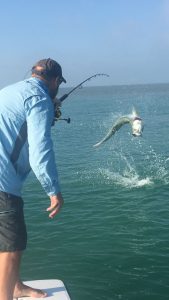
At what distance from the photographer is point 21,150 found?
543cm

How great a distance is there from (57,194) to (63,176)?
49.3 feet

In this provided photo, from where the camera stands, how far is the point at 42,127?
5.16m

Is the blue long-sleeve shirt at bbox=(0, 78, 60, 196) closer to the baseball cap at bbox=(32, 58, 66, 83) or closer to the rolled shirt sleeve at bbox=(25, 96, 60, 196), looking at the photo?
the rolled shirt sleeve at bbox=(25, 96, 60, 196)

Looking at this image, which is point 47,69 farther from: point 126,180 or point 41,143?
point 126,180

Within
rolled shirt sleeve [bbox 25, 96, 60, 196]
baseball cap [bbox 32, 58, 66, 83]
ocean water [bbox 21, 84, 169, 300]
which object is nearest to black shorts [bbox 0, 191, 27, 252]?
rolled shirt sleeve [bbox 25, 96, 60, 196]

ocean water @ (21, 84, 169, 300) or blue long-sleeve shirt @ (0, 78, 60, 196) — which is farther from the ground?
blue long-sleeve shirt @ (0, 78, 60, 196)

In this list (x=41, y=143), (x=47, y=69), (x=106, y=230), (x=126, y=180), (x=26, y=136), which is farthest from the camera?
(x=126, y=180)

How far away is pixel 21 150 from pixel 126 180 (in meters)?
13.8

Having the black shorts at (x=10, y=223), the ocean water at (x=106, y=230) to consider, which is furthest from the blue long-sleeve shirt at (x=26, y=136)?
the ocean water at (x=106, y=230)

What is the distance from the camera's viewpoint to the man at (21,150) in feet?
17.0

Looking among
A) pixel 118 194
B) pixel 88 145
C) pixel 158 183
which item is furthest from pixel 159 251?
pixel 88 145

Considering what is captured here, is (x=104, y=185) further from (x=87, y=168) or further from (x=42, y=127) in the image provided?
(x=42, y=127)

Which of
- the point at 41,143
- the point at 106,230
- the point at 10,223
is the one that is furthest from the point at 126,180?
the point at 41,143

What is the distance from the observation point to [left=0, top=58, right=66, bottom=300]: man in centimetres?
518
